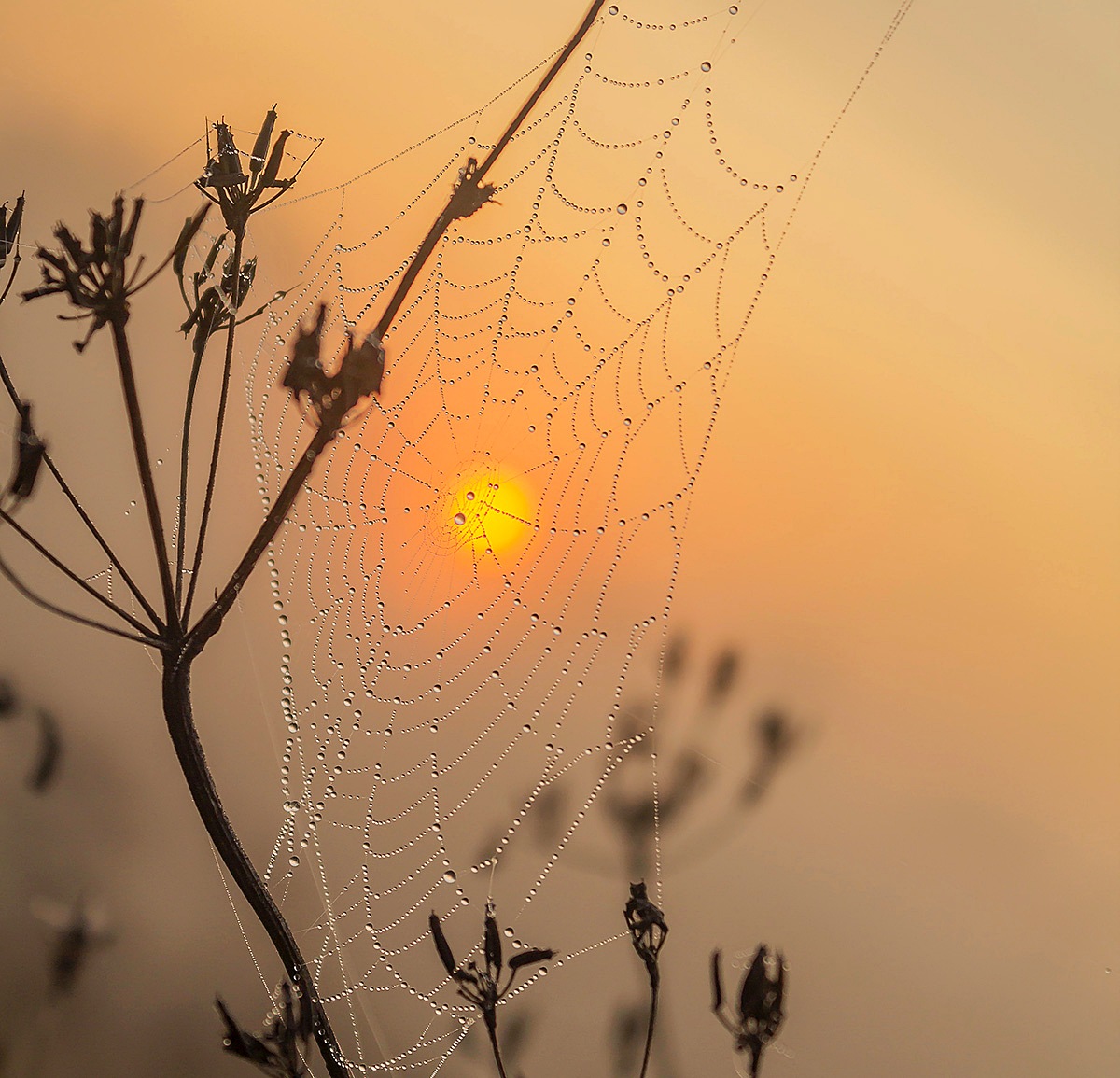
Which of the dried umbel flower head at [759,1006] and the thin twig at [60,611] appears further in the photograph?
the thin twig at [60,611]

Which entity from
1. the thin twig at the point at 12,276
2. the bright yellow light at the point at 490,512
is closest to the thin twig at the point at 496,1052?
the bright yellow light at the point at 490,512

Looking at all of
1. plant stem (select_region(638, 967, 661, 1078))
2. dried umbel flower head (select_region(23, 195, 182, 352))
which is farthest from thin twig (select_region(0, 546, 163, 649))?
plant stem (select_region(638, 967, 661, 1078))

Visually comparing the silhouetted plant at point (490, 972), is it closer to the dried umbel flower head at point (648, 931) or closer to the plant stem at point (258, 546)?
the dried umbel flower head at point (648, 931)

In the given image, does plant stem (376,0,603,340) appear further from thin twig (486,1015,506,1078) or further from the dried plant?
thin twig (486,1015,506,1078)

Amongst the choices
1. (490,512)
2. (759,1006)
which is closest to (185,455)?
(490,512)

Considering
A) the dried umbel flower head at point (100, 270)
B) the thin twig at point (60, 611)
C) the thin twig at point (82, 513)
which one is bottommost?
the thin twig at point (60, 611)

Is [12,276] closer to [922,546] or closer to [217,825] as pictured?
[217,825]

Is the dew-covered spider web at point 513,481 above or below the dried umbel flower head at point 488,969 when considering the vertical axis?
above
